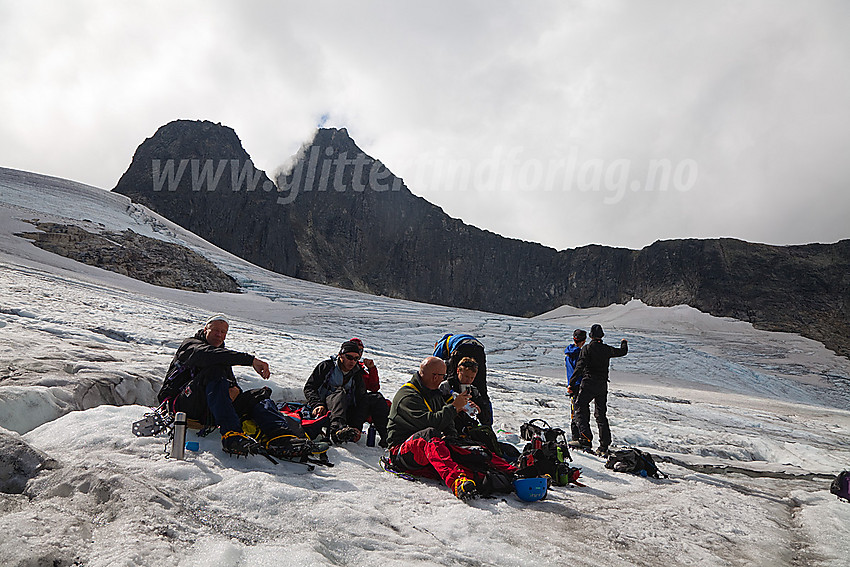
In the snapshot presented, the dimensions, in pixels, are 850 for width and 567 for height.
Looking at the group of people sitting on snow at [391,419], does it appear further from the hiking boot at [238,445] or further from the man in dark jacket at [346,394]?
the man in dark jacket at [346,394]

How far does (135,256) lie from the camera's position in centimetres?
2444

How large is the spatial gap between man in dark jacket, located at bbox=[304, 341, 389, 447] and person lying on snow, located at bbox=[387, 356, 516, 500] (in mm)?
751

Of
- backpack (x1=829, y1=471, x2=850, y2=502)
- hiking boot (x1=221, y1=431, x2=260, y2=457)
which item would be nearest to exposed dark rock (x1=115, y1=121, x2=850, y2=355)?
backpack (x1=829, y1=471, x2=850, y2=502)

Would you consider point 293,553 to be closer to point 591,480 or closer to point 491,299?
point 591,480

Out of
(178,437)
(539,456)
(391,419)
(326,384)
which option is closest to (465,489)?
(539,456)

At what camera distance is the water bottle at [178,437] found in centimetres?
305

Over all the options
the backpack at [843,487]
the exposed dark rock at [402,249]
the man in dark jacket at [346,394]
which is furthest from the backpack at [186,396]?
the exposed dark rock at [402,249]

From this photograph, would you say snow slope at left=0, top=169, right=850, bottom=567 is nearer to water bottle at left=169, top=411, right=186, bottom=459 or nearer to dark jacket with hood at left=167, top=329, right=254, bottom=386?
water bottle at left=169, top=411, right=186, bottom=459

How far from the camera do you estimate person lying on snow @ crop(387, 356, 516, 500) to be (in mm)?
3250

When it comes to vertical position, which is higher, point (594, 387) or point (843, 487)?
point (594, 387)

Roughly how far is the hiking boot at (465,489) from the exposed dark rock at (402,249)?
5680 cm

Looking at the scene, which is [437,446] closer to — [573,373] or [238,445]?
[238,445]

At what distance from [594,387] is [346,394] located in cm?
329

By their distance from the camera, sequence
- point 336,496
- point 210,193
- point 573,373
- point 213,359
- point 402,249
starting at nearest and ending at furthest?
1. point 336,496
2. point 213,359
3. point 573,373
4. point 210,193
5. point 402,249
